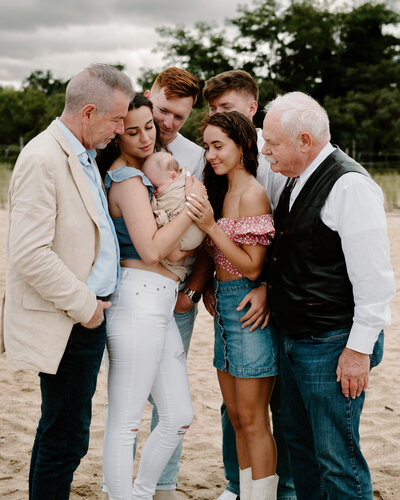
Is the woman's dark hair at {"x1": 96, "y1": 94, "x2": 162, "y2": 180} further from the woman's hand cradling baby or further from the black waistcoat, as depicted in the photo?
the black waistcoat

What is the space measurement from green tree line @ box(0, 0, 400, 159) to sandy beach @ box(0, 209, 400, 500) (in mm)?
29683

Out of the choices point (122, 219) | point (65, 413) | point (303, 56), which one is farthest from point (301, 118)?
point (303, 56)

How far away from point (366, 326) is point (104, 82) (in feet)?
4.54

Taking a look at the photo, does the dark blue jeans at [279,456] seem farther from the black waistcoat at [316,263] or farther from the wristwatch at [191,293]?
the black waistcoat at [316,263]

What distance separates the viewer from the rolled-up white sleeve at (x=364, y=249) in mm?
2211

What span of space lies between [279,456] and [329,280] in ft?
4.06

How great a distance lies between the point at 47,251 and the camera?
2195 mm

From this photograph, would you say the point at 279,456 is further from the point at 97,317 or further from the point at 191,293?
the point at 97,317

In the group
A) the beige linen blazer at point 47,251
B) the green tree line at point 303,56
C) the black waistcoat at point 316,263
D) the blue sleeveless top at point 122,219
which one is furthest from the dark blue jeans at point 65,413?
the green tree line at point 303,56

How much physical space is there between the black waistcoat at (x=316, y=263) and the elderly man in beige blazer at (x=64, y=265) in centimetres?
75

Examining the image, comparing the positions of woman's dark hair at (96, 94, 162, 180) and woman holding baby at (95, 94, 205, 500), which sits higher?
woman's dark hair at (96, 94, 162, 180)

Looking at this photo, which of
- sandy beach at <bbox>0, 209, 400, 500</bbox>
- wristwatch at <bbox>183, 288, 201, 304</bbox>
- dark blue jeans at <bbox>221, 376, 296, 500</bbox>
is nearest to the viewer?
wristwatch at <bbox>183, 288, 201, 304</bbox>

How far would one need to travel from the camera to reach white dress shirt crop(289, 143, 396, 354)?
7.25ft

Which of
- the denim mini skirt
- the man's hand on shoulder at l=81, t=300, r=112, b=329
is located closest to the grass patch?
the denim mini skirt
